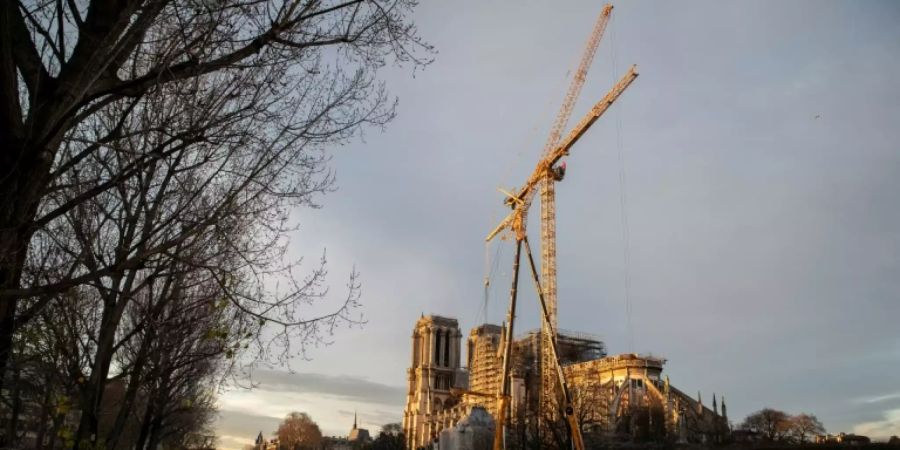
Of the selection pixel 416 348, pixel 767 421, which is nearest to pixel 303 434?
pixel 416 348

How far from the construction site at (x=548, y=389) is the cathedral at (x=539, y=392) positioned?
0.19 meters

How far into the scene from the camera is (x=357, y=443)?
17938 cm

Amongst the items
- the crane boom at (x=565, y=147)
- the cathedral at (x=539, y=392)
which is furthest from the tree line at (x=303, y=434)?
the crane boom at (x=565, y=147)

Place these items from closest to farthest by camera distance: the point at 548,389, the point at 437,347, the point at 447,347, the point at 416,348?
the point at 548,389 → the point at 437,347 → the point at 447,347 → the point at 416,348

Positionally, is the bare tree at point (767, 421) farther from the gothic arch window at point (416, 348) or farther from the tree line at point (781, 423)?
the gothic arch window at point (416, 348)

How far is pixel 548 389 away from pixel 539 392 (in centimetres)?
1476

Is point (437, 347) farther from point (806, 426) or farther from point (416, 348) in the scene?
point (806, 426)

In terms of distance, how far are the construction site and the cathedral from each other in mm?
187

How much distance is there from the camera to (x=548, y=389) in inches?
3514

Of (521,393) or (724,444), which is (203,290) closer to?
(724,444)

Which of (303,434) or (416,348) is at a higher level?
(416,348)

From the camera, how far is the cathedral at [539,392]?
242 ft

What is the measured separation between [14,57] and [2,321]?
250cm

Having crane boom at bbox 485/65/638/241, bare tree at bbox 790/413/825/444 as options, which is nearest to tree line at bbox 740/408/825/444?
bare tree at bbox 790/413/825/444
